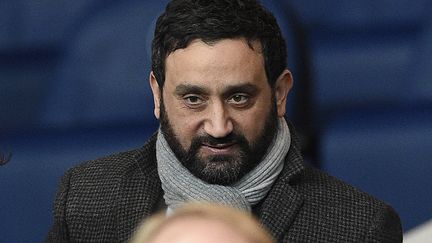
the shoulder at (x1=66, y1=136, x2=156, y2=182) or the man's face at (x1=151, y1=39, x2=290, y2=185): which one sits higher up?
the man's face at (x1=151, y1=39, x2=290, y2=185)

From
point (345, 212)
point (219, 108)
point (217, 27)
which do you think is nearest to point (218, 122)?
point (219, 108)

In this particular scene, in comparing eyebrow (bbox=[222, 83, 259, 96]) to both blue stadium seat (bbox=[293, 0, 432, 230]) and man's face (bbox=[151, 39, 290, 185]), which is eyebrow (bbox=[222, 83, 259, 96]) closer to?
man's face (bbox=[151, 39, 290, 185])

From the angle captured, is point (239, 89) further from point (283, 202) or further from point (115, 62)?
point (115, 62)

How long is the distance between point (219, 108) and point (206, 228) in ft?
1.89

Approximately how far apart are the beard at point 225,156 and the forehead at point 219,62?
69 mm

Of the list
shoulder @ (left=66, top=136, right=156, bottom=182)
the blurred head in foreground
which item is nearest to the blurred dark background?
shoulder @ (left=66, top=136, right=156, bottom=182)

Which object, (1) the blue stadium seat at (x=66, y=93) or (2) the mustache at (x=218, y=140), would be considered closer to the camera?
(2) the mustache at (x=218, y=140)

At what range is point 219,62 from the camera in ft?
4.88

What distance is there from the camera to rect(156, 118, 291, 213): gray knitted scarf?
1.51 meters

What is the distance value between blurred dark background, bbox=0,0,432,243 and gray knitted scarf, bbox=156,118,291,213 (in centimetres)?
39

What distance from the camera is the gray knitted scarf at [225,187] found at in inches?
59.6

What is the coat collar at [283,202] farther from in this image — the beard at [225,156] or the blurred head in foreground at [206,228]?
the blurred head in foreground at [206,228]

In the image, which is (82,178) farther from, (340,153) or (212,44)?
(340,153)

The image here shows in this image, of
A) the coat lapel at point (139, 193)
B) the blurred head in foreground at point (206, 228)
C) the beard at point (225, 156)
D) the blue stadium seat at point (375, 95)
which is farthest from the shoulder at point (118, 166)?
the blurred head in foreground at point (206, 228)
